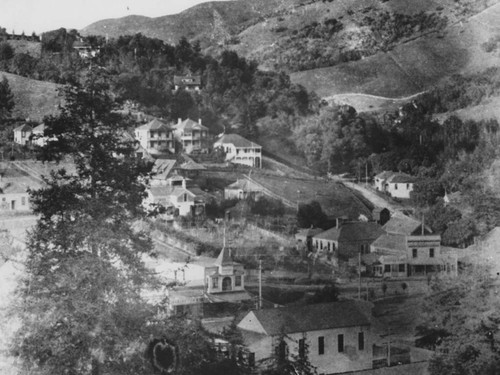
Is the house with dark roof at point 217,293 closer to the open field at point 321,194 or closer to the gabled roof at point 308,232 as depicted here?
the gabled roof at point 308,232

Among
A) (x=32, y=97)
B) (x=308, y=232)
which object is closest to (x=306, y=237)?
(x=308, y=232)

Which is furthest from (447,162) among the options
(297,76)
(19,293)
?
(19,293)

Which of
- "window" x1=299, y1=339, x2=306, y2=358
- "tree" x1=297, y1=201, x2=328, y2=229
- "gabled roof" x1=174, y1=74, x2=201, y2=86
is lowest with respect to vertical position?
"window" x1=299, y1=339, x2=306, y2=358

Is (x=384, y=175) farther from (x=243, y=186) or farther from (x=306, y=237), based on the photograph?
(x=243, y=186)

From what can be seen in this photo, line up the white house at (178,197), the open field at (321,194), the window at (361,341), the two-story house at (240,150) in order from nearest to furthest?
the window at (361,341)
the white house at (178,197)
the open field at (321,194)
the two-story house at (240,150)

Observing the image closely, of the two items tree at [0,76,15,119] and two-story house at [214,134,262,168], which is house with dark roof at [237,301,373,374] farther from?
tree at [0,76,15,119]

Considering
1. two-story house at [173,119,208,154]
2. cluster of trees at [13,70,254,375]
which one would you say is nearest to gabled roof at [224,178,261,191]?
two-story house at [173,119,208,154]

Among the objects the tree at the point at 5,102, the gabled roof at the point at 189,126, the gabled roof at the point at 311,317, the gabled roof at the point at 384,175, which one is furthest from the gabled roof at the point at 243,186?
the tree at the point at 5,102

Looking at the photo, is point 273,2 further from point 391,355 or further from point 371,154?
point 391,355
